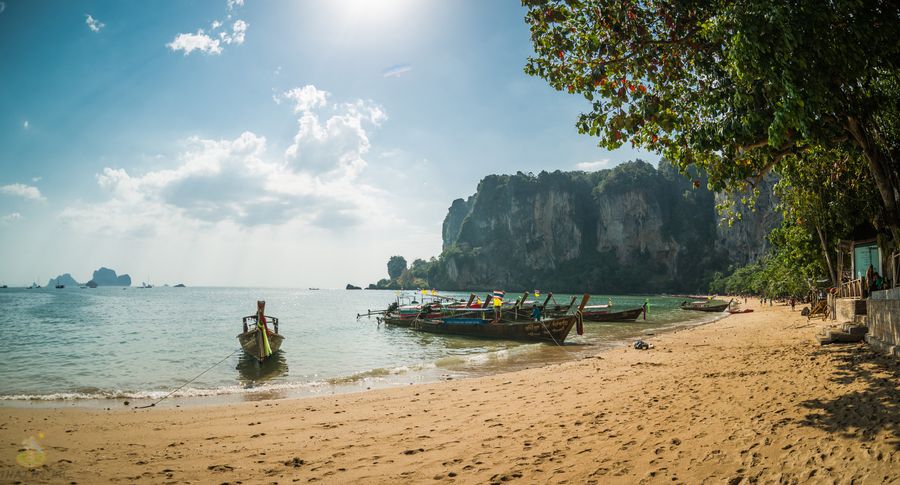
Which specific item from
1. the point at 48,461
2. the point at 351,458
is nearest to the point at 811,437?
the point at 351,458

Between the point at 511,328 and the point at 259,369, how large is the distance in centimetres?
1326

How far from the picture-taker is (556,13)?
8.31 metres

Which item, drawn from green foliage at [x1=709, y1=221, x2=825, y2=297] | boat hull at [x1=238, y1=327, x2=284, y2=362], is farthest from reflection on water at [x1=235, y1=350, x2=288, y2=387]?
green foliage at [x1=709, y1=221, x2=825, y2=297]

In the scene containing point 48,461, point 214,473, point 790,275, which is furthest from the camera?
point 790,275

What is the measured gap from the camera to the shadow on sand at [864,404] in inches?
179

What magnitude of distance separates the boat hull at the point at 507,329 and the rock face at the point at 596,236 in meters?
107

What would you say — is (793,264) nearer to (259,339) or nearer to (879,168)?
(879,168)

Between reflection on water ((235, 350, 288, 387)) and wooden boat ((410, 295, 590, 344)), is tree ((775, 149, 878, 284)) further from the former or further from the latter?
reflection on water ((235, 350, 288, 387))

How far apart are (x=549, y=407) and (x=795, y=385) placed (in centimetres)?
393

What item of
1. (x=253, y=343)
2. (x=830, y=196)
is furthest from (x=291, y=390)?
(x=830, y=196)

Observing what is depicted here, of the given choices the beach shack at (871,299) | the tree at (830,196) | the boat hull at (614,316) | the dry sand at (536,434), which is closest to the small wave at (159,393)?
the dry sand at (536,434)

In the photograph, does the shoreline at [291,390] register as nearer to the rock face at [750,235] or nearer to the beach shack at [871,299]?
the beach shack at [871,299]

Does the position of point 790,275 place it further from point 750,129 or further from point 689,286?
point 689,286

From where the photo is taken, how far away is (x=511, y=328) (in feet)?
78.8
